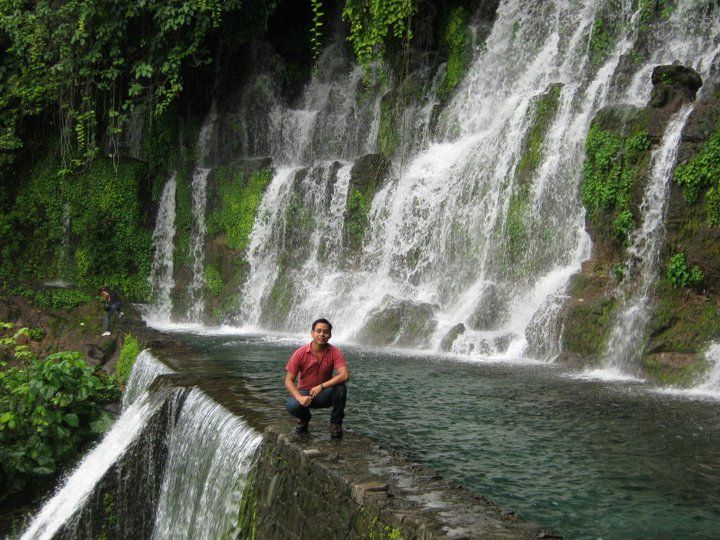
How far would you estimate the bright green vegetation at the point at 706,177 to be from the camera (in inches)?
404

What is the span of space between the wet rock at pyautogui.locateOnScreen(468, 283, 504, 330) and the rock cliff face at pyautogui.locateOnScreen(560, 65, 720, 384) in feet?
5.17

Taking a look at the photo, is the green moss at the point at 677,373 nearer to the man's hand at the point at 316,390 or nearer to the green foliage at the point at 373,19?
the man's hand at the point at 316,390

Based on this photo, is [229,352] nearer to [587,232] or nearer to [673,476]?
[587,232]

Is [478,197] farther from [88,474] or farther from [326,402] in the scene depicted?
[326,402]

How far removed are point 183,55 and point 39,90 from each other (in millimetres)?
3684

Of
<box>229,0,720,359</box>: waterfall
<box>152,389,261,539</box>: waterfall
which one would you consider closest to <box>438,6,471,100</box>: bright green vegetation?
<box>229,0,720,359</box>: waterfall

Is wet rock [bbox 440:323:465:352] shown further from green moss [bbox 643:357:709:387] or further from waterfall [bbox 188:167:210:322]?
waterfall [bbox 188:167:210:322]

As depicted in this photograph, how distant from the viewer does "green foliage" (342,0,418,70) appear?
17.1m

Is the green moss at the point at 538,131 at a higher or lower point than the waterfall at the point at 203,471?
higher

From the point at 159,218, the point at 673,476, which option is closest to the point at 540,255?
the point at 673,476

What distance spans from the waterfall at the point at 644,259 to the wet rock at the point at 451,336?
2563mm

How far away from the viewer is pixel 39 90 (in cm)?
1947

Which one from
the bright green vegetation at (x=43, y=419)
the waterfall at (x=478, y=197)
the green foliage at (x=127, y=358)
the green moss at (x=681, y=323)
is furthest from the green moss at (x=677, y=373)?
the green foliage at (x=127, y=358)

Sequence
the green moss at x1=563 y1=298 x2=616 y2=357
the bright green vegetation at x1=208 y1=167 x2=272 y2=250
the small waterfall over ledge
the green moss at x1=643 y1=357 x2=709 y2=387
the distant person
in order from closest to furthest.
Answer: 1. the small waterfall over ledge
2. the green moss at x1=643 y1=357 x2=709 y2=387
3. the green moss at x1=563 y1=298 x2=616 y2=357
4. the distant person
5. the bright green vegetation at x1=208 y1=167 x2=272 y2=250
